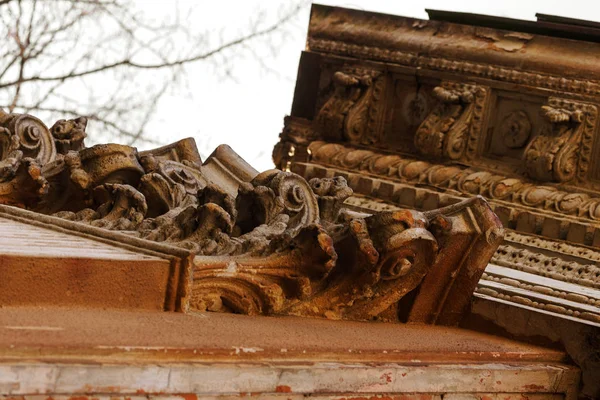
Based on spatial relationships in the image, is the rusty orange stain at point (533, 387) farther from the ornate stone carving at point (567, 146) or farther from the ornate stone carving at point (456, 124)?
the ornate stone carving at point (456, 124)

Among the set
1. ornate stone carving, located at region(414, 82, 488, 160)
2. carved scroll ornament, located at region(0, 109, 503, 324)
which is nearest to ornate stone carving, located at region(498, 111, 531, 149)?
ornate stone carving, located at region(414, 82, 488, 160)

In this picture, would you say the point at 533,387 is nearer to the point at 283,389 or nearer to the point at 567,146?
the point at 283,389

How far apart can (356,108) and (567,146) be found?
3.99 feet

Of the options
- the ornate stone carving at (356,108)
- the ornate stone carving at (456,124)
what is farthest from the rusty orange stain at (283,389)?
the ornate stone carving at (356,108)

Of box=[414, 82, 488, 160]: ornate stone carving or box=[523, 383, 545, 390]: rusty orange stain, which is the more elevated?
box=[414, 82, 488, 160]: ornate stone carving

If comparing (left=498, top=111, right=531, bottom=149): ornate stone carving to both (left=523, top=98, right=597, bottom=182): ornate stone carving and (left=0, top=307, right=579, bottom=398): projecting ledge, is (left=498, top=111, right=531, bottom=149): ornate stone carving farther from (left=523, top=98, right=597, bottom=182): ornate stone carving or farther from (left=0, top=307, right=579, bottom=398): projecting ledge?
(left=0, top=307, right=579, bottom=398): projecting ledge

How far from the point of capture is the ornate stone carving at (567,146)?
5.88 meters

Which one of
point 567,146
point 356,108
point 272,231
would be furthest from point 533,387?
point 356,108

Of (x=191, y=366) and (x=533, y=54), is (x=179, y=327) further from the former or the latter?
(x=533, y=54)

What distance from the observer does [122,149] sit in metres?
3.97

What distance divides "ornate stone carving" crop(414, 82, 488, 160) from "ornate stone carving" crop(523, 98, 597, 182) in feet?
1.39

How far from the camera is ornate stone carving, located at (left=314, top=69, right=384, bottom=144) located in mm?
6598

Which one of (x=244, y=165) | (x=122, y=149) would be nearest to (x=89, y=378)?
(x=122, y=149)

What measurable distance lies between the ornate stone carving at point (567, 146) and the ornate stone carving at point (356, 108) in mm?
1034
